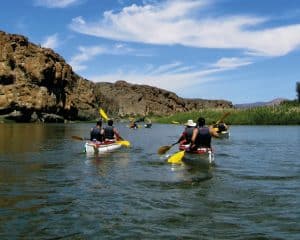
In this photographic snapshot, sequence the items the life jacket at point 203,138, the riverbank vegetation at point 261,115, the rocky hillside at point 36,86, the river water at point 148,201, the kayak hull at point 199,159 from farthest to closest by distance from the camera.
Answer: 1. the rocky hillside at point 36,86
2. the riverbank vegetation at point 261,115
3. the life jacket at point 203,138
4. the kayak hull at point 199,159
5. the river water at point 148,201

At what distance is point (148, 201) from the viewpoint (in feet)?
44.1

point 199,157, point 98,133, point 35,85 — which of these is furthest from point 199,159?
point 35,85

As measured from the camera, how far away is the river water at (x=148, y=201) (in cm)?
1028

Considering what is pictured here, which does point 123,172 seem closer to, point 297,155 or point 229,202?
point 229,202

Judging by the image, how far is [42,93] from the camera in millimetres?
123688

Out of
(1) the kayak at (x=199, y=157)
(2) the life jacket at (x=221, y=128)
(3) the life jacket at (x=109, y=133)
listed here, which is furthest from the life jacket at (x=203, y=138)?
(2) the life jacket at (x=221, y=128)

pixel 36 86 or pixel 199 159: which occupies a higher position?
pixel 36 86

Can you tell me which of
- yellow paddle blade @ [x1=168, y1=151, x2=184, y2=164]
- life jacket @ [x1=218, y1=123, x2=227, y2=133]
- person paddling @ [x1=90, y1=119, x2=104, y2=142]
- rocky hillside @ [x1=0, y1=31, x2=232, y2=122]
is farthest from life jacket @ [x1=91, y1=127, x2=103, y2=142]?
→ rocky hillside @ [x1=0, y1=31, x2=232, y2=122]

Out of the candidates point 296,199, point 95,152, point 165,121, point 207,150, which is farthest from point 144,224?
point 165,121

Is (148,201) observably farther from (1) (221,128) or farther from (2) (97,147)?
(1) (221,128)

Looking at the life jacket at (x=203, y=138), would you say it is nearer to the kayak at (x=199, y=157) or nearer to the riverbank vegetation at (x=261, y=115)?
the kayak at (x=199, y=157)

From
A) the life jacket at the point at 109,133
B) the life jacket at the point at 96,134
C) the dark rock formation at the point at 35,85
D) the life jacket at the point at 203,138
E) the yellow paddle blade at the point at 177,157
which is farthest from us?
the dark rock formation at the point at 35,85

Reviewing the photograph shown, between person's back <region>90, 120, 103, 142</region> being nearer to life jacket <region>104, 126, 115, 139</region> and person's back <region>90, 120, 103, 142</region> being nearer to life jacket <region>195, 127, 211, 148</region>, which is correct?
life jacket <region>104, 126, 115, 139</region>

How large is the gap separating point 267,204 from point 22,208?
6.63 metres
